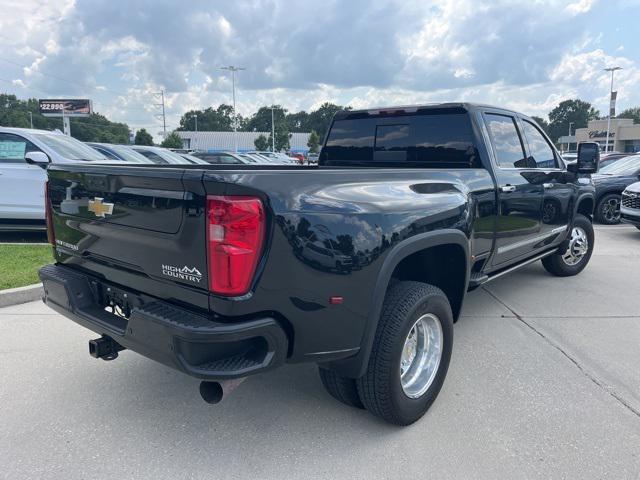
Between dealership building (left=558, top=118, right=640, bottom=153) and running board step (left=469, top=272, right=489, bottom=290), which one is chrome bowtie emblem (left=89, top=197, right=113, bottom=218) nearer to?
running board step (left=469, top=272, right=489, bottom=290)

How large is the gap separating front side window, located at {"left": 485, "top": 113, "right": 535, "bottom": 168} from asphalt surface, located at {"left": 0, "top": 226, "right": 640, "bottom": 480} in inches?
62.1

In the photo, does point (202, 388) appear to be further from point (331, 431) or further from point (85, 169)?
point (85, 169)

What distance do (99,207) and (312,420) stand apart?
1.77 meters

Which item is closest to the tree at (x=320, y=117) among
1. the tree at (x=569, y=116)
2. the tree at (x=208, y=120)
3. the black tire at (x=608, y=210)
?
the tree at (x=208, y=120)

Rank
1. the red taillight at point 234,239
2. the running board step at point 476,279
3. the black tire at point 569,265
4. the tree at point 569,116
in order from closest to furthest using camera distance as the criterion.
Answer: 1. the red taillight at point 234,239
2. the running board step at point 476,279
3. the black tire at point 569,265
4. the tree at point 569,116

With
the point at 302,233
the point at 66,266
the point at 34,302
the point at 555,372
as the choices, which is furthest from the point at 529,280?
the point at 34,302

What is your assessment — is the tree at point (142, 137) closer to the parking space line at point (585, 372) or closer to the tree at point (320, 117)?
the parking space line at point (585, 372)

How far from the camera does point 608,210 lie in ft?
38.2

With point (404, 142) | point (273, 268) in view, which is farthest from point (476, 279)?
point (273, 268)

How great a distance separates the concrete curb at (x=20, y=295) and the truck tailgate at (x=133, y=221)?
246 cm

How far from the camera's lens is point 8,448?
8.84 feet

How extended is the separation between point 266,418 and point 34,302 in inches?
135

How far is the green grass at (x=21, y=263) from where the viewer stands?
5312 millimetres

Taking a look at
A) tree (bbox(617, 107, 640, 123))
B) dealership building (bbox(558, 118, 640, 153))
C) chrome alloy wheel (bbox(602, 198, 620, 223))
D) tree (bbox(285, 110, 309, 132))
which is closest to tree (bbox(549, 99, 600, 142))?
tree (bbox(617, 107, 640, 123))
